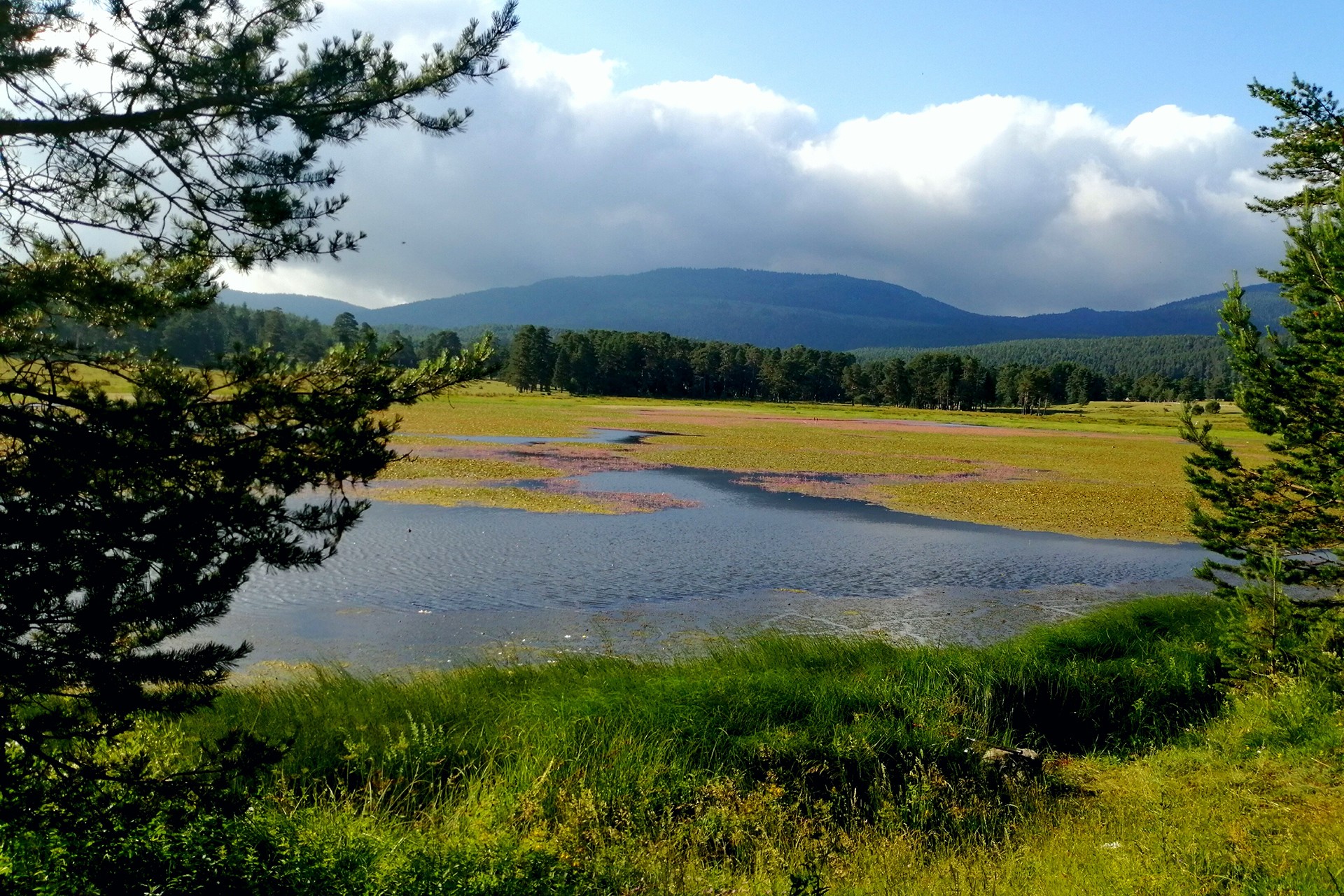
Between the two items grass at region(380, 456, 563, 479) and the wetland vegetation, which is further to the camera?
grass at region(380, 456, 563, 479)

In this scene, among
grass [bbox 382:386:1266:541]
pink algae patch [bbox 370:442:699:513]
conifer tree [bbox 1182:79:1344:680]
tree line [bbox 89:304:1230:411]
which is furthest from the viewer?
tree line [bbox 89:304:1230:411]

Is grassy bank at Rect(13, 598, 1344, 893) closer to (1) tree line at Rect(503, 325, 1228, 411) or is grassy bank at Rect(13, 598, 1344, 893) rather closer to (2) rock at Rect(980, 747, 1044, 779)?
(2) rock at Rect(980, 747, 1044, 779)

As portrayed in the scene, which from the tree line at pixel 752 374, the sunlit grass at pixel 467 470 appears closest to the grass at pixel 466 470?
the sunlit grass at pixel 467 470

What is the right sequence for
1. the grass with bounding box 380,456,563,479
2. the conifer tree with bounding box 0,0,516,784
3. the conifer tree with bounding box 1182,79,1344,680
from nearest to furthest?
the conifer tree with bounding box 0,0,516,784, the conifer tree with bounding box 1182,79,1344,680, the grass with bounding box 380,456,563,479

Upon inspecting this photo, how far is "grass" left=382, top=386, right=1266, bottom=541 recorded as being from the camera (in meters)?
26.5

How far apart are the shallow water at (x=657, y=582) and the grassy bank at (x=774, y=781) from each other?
2.11 m

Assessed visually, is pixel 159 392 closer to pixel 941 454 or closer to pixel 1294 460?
pixel 1294 460

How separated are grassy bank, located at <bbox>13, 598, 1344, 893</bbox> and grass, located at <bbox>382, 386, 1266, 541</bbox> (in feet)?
9.35

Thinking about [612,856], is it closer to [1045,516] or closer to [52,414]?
[52,414]

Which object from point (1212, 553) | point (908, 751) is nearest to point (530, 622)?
point (908, 751)

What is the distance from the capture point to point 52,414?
175 inches

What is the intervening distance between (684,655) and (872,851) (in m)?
5.12

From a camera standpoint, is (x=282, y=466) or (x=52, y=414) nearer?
(x=52, y=414)

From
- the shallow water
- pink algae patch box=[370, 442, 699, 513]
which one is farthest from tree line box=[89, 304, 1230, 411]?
the shallow water
